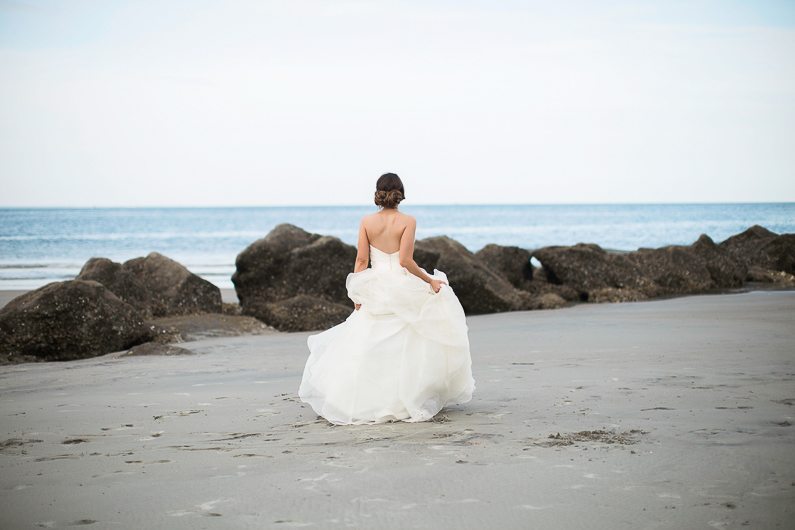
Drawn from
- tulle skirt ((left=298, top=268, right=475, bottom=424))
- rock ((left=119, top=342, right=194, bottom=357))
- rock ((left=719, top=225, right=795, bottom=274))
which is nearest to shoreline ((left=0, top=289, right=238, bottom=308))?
rock ((left=119, top=342, right=194, bottom=357))

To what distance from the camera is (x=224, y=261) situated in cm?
3456

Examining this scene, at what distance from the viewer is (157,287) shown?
14.0 meters

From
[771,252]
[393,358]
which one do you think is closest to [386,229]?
[393,358]

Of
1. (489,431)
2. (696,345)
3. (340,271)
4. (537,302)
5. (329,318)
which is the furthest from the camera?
(537,302)

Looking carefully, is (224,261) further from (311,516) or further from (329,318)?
(311,516)

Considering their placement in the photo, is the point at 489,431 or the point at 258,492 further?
the point at 489,431

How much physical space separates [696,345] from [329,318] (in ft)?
18.4

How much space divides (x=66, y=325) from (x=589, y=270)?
1027cm

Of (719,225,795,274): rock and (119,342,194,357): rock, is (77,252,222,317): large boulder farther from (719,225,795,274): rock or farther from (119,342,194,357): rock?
(719,225,795,274): rock

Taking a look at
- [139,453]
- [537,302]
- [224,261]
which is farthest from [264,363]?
[224,261]

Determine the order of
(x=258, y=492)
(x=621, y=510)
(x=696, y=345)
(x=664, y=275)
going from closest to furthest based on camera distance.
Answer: (x=621, y=510)
(x=258, y=492)
(x=696, y=345)
(x=664, y=275)

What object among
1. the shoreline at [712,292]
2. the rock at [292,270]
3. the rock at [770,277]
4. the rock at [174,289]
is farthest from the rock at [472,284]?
the rock at [770,277]

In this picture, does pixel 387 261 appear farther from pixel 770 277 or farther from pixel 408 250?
pixel 770 277

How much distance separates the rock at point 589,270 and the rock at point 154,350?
8.68 metres
